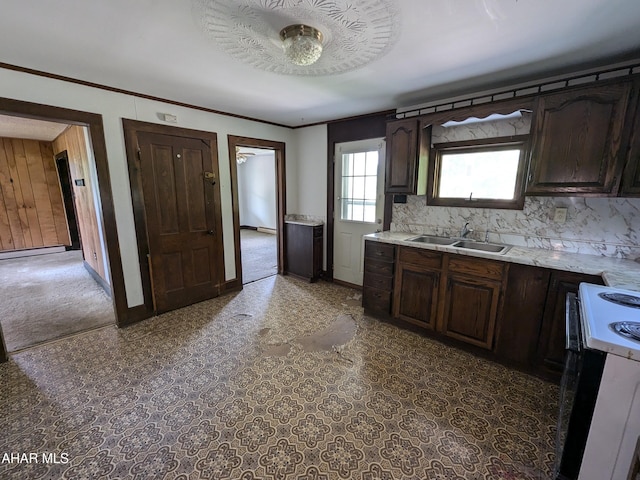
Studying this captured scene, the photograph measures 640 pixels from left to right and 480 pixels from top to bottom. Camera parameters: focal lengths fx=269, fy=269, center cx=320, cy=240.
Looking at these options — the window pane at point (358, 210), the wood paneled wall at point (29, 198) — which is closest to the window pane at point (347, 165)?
the window pane at point (358, 210)

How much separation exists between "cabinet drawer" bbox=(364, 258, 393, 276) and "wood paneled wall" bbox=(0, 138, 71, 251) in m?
6.87

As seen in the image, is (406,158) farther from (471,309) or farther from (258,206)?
(258,206)

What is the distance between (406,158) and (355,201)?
3.62ft

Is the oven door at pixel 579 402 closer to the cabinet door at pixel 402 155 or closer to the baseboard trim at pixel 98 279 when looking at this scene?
the cabinet door at pixel 402 155

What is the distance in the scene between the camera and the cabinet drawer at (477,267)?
216cm

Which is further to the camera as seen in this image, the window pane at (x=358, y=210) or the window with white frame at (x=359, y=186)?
the window pane at (x=358, y=210)

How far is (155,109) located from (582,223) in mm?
4181

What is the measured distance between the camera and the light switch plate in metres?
2.29

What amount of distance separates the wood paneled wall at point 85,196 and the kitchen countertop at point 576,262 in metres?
4.06

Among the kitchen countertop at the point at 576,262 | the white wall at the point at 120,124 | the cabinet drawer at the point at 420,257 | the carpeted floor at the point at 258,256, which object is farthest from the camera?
the carpeted floor at the point at 258,256

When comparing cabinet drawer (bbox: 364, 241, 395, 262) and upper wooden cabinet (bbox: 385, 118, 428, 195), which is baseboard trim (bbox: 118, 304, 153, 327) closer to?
cabinet drawer (bbox: 364, 241, 395, 262)

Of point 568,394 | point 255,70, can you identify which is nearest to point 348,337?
point 568,394

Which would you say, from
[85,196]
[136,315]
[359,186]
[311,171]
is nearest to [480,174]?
[359,186]

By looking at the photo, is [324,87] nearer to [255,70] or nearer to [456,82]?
[255,70]
